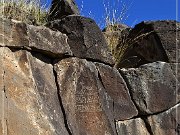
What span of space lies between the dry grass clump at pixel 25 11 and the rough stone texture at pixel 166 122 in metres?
1.74

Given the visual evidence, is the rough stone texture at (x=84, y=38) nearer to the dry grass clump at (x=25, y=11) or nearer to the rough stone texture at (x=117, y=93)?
the rough stone texture at (x=117, y=93)

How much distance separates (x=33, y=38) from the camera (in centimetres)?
410

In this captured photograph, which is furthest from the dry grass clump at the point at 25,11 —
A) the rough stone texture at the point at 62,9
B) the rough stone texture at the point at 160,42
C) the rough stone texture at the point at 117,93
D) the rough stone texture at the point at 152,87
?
the rough stone texture at the point at 160,42

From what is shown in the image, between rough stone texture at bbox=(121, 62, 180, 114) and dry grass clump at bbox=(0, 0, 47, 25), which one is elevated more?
dry grass clump at bbox=(0, 0, 47, 25)

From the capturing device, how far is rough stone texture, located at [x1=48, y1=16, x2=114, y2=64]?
4648mm

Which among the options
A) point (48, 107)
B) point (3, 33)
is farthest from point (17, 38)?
point (48, 107)

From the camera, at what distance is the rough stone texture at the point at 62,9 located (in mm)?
5430

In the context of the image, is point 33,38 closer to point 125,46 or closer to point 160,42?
point 125,46

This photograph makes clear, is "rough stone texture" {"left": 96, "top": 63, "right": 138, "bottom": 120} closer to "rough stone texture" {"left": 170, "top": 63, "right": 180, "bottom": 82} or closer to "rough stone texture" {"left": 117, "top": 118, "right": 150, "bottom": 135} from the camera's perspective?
"rough stone texture" {"left": 117, "top": 118, "right": 150, "bottom": 135}

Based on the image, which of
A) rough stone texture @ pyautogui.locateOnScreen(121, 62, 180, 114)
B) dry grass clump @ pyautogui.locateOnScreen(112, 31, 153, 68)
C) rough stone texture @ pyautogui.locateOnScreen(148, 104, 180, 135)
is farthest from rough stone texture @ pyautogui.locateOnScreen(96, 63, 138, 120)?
dry grass clump @ pyautogui.locateOnScreen(112, 31, 153, 68)

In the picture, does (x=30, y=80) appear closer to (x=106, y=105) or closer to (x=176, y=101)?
(x=106, y=105)

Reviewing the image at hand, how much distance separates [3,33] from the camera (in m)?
3.86

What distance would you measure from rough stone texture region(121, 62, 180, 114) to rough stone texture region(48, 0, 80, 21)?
42.1 inches

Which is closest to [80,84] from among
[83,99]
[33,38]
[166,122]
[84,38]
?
[83,99]
